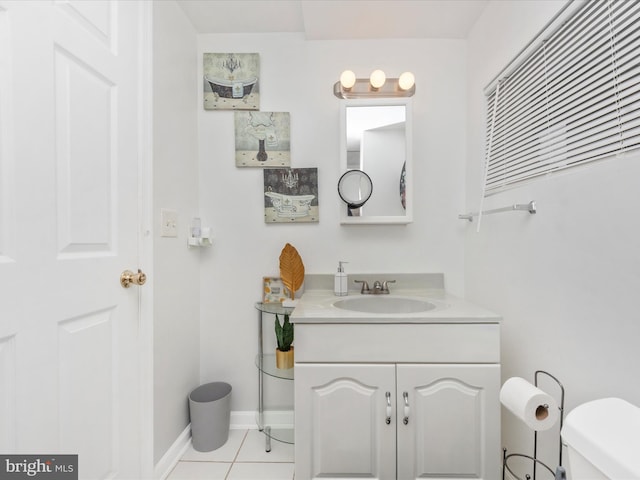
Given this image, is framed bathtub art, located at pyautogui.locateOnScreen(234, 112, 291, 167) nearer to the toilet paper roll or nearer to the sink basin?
the sink basin

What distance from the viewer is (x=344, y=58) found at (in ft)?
5.27

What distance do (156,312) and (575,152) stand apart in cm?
163

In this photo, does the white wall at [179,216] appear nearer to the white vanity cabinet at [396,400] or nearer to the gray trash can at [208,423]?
the gray trash can at [208,423]

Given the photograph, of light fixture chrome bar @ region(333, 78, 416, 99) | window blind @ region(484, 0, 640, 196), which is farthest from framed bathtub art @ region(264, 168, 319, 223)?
window blind @ region(484, 0, 640, 196)

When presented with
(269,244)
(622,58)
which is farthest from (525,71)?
(269,244)

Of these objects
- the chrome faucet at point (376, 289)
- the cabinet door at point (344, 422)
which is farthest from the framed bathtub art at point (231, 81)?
the cabinet door at point (344, 422)

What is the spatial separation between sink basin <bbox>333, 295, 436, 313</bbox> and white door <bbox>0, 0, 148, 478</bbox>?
949 millimetres

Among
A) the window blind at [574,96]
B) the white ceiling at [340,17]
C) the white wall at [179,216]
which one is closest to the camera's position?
the window blind at [574,96]

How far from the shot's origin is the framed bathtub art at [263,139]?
→ 5.28 ft

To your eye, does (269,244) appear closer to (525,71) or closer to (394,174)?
(394,174)

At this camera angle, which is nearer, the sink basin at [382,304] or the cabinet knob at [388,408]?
the cabinet knob at [388,408]

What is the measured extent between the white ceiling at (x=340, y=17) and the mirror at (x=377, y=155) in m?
0.39

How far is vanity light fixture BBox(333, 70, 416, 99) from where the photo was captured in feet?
4.92

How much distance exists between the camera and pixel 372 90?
1529mm
